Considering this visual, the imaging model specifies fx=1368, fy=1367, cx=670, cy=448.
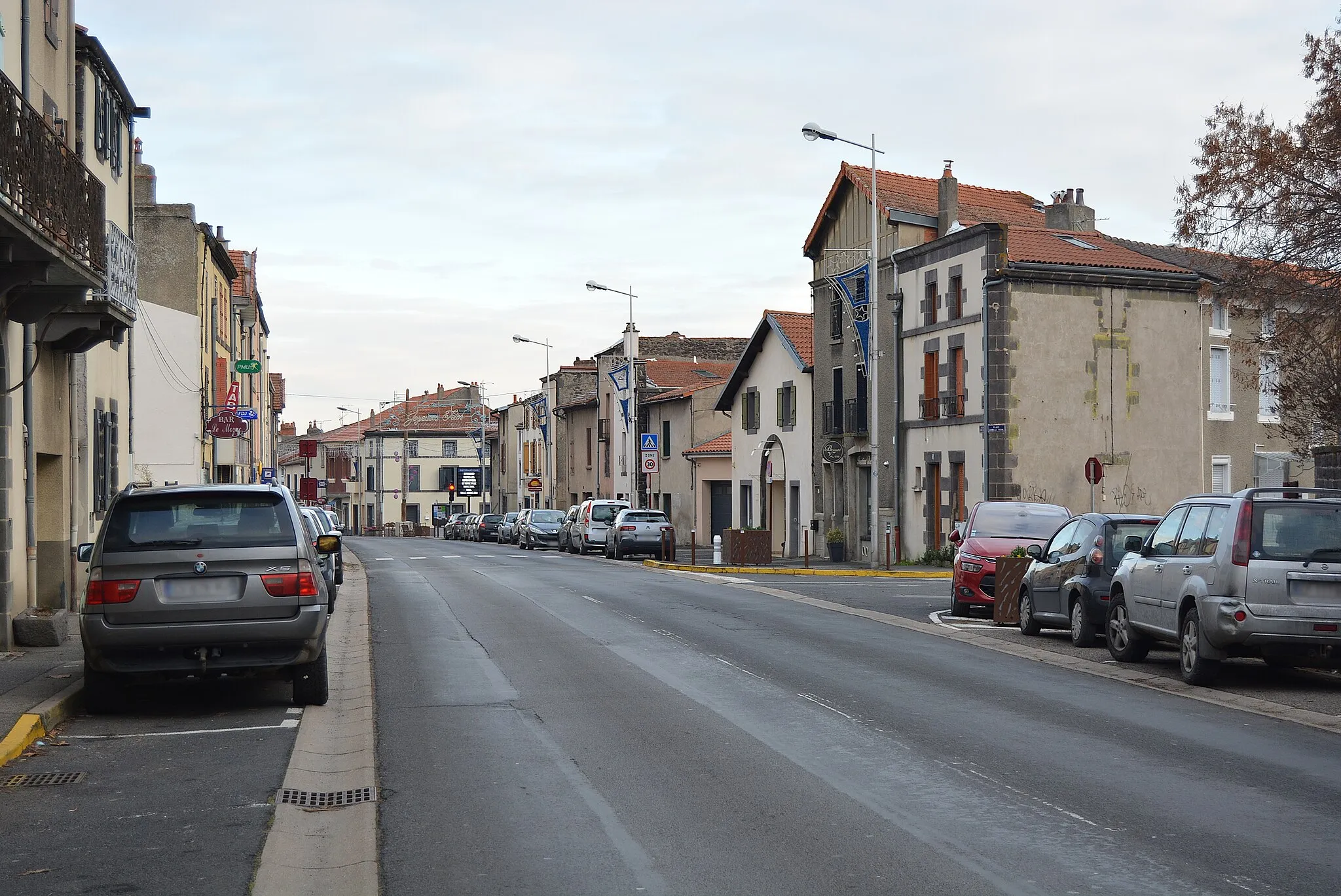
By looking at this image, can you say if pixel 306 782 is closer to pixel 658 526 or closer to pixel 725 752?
pixel 725 752

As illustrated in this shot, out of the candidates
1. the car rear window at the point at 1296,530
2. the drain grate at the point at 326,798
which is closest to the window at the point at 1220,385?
the car rear window at the point at 1296,530

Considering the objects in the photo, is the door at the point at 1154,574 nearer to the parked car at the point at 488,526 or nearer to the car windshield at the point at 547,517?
the car windshield at the point at 547,517

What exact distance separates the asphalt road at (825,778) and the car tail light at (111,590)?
6.89 feet

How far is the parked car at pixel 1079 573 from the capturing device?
51.3 ft

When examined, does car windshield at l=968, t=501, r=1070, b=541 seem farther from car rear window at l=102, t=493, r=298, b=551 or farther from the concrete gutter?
car rear window at l=102, t=493, r=298, b=551

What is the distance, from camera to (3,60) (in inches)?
571

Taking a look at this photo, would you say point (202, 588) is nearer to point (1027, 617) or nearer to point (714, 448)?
point (1027, 617)

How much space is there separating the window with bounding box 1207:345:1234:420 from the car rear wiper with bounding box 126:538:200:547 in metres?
31.2

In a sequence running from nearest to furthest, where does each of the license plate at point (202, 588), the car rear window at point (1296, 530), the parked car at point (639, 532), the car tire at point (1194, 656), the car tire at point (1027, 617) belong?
the license plate at point (202, 588)
the car rear window at point (1296, 530)
the car tire at point (1194, 656)
the car tire at point (1027, 617)
the parked car at point (639, 532)

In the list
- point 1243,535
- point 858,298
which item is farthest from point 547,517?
point 1243,535

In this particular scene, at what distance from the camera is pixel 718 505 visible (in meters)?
56.0

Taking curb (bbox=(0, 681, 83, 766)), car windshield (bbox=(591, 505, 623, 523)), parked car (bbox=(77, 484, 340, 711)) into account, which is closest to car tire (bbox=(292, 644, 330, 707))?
parked car (bbox=(77, 484, 340, 711))

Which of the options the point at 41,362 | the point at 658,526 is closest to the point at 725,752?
the point at 41,362

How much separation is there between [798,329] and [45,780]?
4065 centimetres
